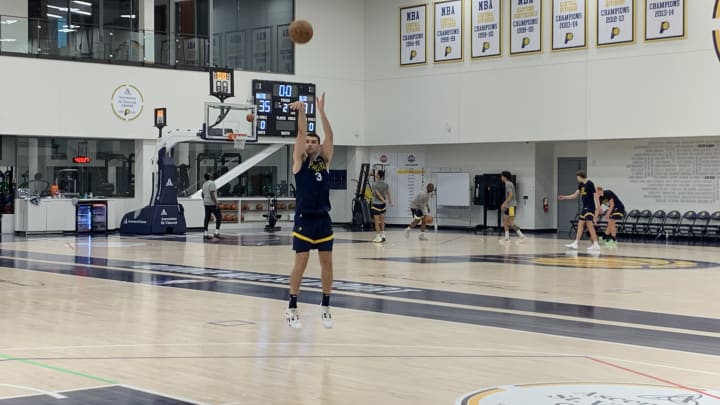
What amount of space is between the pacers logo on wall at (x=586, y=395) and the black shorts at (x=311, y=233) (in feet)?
11.5

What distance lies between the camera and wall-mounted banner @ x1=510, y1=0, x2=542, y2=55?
31953mm

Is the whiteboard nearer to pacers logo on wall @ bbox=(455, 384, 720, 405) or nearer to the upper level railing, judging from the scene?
the upper level railing

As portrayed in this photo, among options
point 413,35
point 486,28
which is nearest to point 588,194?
point 486,28

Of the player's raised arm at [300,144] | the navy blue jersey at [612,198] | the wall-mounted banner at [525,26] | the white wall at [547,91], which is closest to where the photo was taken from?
the player's raised arm at [300,144]

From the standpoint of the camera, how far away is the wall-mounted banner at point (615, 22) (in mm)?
29719

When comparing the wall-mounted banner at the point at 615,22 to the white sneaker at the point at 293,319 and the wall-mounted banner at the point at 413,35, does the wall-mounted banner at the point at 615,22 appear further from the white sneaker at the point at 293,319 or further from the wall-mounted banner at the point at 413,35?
the white sneaker at the point at 293,319

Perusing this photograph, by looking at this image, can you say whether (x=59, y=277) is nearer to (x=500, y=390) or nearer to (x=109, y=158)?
(x=500, y=390)

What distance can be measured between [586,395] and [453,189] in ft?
94.2

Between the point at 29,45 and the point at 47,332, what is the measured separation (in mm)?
21813

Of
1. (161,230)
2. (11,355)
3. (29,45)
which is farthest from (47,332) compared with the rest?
(29,45)

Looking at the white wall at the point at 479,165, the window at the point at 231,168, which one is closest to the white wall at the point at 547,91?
the white wall at the point at 479,165

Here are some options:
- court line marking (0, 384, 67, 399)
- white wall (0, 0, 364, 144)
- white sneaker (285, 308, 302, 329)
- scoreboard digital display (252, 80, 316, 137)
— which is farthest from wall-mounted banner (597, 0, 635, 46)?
court line marking (0, 384, 67, 399)

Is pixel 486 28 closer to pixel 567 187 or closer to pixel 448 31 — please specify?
pixel 448 31

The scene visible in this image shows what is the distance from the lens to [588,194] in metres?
24.3
